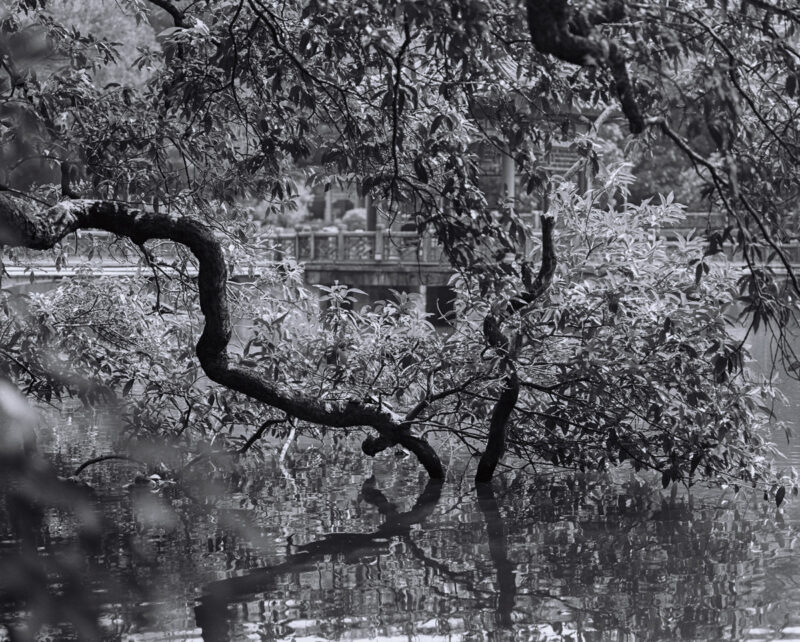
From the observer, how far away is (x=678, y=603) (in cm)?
611

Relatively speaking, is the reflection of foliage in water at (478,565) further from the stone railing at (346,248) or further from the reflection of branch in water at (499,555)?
the stone railing at (346,248)

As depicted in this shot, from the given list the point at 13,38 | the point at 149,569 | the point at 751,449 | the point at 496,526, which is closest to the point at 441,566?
the point at 496,526

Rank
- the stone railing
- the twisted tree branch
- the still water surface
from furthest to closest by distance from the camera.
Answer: the stone railing
the still water surface
the twisted tree branch

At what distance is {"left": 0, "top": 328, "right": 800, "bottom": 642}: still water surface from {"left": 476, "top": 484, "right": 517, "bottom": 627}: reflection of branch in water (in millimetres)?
20

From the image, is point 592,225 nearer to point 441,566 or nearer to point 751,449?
point 751,449

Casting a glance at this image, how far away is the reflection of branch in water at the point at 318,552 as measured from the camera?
5.77 m

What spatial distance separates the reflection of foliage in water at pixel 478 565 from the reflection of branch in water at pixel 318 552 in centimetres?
2

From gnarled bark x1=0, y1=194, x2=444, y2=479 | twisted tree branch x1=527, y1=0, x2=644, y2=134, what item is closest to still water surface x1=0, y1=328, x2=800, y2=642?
gnarled bark x1=0, y1=194, x2=444, y2=479

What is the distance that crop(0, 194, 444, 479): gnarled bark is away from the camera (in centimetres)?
597

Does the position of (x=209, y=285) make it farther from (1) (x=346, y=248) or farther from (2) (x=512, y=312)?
(1) (x=346, y=248)

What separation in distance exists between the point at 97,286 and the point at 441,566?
4.95 metres

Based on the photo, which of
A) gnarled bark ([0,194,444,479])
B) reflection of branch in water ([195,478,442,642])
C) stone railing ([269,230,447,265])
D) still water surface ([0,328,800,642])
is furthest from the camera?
stone railing ([269,230,447,265])

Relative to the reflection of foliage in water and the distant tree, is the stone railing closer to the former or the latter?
the distant tree

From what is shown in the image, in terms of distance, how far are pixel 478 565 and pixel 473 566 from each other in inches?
1.7
